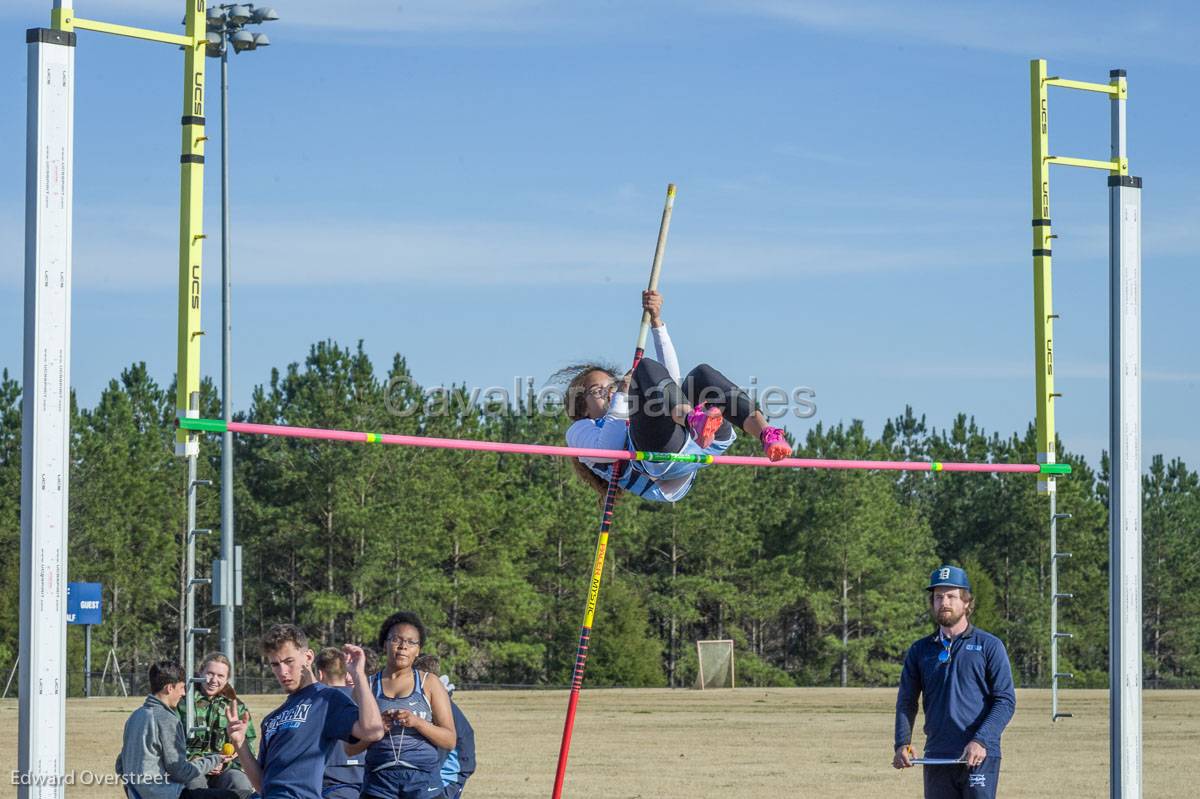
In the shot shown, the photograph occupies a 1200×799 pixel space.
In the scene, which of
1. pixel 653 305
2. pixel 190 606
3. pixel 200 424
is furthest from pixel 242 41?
pixel 200 424

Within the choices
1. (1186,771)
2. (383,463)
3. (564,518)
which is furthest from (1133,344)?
(564,518)

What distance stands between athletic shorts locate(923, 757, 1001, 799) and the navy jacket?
7cm

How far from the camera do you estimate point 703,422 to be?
313 inches

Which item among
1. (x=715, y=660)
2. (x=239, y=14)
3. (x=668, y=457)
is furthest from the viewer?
(x=715, y=660)

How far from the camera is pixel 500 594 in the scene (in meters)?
47.3

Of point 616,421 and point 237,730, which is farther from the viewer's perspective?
point 616,421

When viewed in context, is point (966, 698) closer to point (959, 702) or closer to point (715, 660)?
point (959, 702)

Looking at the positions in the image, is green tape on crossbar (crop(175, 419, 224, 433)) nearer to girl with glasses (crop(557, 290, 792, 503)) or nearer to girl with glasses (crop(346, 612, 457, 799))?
girl with glasses (crop(346, 612, 457, 799))

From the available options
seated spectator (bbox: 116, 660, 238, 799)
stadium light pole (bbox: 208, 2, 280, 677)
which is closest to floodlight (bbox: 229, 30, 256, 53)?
stadium light pole (bbox: 208, 2, 280, 677)

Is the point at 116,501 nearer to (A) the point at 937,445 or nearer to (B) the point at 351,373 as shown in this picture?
(B) the point at 351,373

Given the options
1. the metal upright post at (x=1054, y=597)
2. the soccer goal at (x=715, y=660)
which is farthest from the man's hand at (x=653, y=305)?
the soccer goal at (x=715, y=660)

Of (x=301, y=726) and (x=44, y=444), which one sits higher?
(x=44, y=444)

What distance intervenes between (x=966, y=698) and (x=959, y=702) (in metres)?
0.04

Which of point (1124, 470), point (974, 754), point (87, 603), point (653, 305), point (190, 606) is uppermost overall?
point (653, 305)
